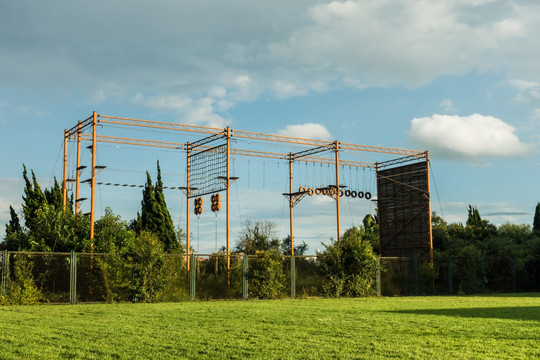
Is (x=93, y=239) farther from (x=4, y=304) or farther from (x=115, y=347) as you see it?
(x=115, y=347)

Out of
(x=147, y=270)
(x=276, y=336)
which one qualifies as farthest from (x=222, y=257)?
(x=276, y=336)

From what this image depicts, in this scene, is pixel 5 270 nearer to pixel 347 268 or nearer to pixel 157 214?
pixel 347 268

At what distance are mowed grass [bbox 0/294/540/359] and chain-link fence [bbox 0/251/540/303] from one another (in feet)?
22.2

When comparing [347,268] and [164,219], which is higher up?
[164,219]

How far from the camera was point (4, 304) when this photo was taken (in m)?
22.8

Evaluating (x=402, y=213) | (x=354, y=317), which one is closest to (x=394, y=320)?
(x=354, y=317)

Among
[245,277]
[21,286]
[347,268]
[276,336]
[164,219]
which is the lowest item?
[276,336]

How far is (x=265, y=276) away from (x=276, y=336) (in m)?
16.1

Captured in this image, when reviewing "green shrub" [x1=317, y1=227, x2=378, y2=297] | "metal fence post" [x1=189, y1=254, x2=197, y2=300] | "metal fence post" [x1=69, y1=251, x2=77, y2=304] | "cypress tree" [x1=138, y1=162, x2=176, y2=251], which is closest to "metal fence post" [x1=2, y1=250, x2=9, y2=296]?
"metal fence post" [x1=69, y1=251, x2=77, y2=304]

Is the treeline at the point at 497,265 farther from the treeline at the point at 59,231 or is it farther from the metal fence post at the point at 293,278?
the treeline at the point at 59,231

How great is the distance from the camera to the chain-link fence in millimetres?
24250

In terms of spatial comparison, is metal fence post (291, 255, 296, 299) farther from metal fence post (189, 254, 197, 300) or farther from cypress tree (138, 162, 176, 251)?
cypress tree (138, 162, 176, 251)

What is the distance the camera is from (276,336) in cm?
1184

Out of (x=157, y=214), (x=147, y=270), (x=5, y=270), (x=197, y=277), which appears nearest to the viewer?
(x=5, y=270)
